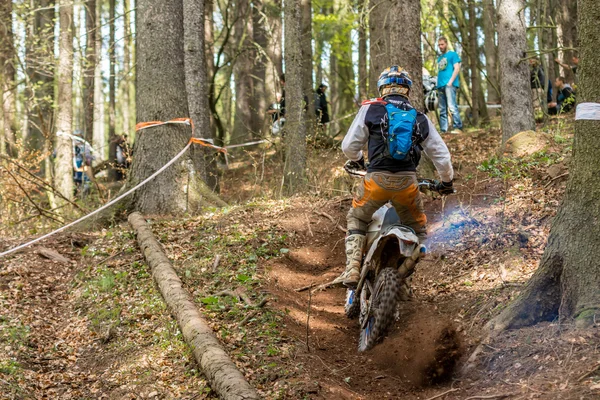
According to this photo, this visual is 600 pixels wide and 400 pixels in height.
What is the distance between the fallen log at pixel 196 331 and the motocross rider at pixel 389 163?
1.49 metres

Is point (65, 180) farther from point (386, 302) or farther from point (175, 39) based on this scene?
point (386, 302)

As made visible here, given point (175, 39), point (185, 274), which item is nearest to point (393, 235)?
point (185, 274)

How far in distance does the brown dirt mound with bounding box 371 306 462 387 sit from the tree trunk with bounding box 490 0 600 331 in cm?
64

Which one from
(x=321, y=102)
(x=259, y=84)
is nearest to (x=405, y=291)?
(x=321, y=102)

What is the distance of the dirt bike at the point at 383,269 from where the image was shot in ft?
18.5

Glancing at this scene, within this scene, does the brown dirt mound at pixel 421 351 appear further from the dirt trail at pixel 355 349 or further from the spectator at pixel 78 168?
the spectator at pixel 78 168

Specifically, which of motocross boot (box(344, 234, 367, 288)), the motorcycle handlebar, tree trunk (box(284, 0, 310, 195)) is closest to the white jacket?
the motorcycle handlebar

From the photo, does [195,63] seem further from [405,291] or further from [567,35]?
[567,35]

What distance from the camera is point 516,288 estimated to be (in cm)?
588

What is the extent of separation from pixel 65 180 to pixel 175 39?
6.81 m

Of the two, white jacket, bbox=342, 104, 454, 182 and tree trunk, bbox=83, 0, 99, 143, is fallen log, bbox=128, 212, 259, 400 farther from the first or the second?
tree trunk, bbox=83, 0, 99, 143

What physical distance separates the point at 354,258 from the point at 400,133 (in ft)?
4.30

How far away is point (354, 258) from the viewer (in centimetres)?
632

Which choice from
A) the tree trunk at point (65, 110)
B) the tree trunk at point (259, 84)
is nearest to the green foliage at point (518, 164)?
the tree trunk at point (65, 110)
